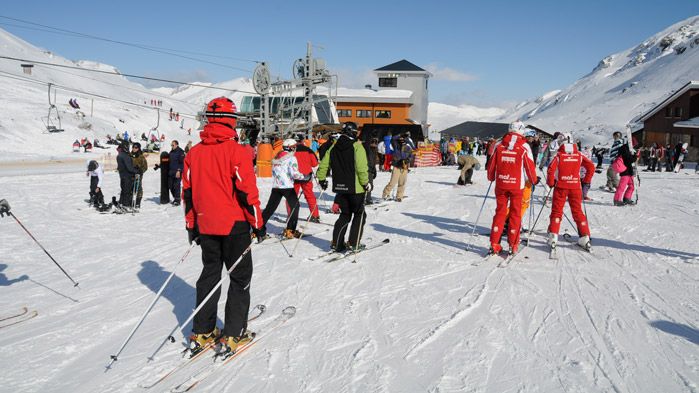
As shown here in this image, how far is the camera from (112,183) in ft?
54.8

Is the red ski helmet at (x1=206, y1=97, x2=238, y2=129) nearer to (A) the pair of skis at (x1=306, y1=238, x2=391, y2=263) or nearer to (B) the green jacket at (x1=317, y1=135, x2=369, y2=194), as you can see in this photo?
(B) the green jacket at (x1=317, y1=135, x2=369, y2=194)

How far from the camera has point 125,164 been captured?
1116 cm

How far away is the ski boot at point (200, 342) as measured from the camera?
3.83m

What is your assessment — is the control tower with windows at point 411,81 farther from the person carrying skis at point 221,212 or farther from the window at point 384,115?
the person carrying skis at point 221,212

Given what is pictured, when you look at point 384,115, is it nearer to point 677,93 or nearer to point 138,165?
point 677,93

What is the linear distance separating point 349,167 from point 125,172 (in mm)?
6961

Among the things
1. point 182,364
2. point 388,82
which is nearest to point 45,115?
point 388,82


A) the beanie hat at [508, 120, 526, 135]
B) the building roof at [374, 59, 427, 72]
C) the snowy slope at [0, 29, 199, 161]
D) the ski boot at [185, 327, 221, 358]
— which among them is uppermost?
the building roof at [374, 59, 427, 72]

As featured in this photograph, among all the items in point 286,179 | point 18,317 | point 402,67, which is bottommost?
point 18,317

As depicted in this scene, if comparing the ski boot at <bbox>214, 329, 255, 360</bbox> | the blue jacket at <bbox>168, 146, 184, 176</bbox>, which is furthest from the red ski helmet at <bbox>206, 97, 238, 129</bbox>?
the blue jacket at <bbox>168, 146, 184, 176</bbox>

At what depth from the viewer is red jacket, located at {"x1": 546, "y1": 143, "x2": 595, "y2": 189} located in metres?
7.14

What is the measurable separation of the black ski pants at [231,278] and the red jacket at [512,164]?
4.03 m

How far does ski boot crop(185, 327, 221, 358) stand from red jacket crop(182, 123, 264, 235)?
0.86m

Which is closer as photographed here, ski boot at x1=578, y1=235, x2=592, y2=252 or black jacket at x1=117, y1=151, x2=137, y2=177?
ski boot at x1=578, y1=235, x2=592, y2=252
